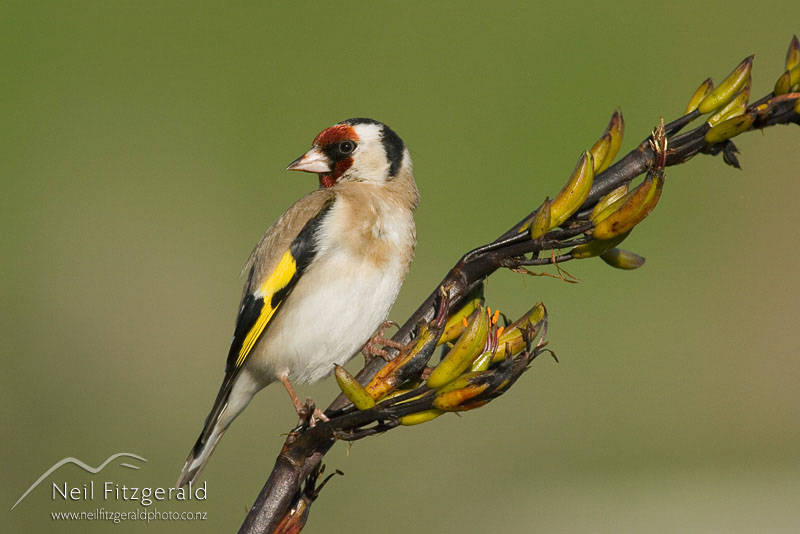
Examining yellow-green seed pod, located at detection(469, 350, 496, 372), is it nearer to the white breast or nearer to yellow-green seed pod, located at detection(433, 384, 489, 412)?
yellow-green seed pod, located at detection(433, 384, 489, 412)

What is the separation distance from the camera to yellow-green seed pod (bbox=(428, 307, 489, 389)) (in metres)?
1.19

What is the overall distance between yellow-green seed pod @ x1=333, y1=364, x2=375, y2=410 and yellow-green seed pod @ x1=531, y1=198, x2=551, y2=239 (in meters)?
0.28

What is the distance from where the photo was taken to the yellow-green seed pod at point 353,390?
119 centimetres

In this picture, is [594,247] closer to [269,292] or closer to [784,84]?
[784,84]

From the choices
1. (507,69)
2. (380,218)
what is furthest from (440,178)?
(380,218)

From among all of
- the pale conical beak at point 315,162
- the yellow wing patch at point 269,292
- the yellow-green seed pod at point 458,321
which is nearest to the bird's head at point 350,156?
the pale conical beak at point 315,162

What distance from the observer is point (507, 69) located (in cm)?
651

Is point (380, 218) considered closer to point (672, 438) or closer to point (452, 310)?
point (452, 310)

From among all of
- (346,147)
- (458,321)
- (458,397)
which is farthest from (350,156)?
(458,397)

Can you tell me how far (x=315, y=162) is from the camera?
8.55 ft

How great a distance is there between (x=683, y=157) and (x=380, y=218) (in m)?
1.22

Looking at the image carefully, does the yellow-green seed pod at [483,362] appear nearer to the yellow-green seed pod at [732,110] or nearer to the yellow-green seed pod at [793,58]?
the yellow-green seed pod at [732,110]

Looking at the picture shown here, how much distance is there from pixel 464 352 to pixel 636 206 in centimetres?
27

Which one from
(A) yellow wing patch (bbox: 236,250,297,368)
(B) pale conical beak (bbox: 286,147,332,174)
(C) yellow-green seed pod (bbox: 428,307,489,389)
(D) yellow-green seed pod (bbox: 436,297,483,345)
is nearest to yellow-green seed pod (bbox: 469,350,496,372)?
(C) yellow-green seed pod (bbox: 428,307,489,389)
